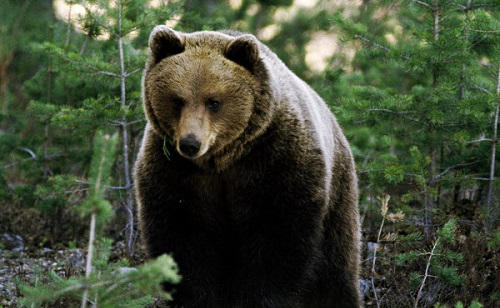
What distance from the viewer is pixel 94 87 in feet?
28.1

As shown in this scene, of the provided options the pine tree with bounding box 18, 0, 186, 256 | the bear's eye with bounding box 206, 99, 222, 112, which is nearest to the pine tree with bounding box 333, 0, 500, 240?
the pine tree with bounding box 18, 0, 186, 256

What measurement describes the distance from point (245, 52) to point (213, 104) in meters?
0.43

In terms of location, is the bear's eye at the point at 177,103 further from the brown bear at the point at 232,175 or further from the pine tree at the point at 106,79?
the pine tree at the point at 106,79

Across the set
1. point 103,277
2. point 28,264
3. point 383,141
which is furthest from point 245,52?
point 383,141

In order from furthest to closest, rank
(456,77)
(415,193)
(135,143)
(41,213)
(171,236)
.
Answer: (41,213), (135,143), (456,77), (415,193), (171,236)

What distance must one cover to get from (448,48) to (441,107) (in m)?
0.63

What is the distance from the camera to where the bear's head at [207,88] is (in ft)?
13.8

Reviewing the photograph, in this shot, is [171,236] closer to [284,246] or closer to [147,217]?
[147,217]

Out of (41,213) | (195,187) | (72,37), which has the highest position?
(195,187)

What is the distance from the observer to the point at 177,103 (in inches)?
167

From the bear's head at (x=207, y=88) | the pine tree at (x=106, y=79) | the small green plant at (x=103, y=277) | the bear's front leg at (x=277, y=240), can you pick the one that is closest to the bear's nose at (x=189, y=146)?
the bear's head at (x=207, y=88)

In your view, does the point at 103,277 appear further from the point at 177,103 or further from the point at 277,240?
the point at 277,240

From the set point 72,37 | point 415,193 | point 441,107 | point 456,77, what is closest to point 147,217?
point 415,193

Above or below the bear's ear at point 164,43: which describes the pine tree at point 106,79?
below
